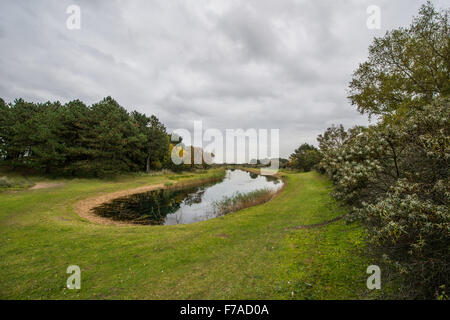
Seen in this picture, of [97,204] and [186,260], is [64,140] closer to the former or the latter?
[97,204]

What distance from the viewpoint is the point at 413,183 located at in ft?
12.5

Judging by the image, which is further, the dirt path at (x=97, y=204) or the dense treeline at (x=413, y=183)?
the dirt path at (x=97, y=204)

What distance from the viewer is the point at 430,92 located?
11.8 metres

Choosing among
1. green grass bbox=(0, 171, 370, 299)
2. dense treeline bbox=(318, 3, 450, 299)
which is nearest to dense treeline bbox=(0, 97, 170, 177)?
green grass bbox=(0, 171, 370, 299)

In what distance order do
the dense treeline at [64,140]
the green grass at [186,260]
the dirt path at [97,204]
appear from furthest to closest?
1. the dense treeline at [64,140]
2. the dirt path at [97,204]
3. the green grass at [186,260]

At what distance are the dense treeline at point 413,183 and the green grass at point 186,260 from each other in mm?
1456

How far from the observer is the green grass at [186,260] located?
4375 mm

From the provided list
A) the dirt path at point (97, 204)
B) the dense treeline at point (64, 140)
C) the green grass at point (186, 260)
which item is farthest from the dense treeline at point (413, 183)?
the dense treeline at point (64, 140)

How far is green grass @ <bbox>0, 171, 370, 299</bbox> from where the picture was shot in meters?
4.38

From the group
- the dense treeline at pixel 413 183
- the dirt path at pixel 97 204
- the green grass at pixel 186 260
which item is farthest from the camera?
the dirt path at pixel 97 204

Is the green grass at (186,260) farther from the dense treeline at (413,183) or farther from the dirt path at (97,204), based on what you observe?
the dirt path at (97,204)

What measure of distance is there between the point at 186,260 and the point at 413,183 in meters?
6.78

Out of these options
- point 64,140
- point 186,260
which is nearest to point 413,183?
point 186,260
